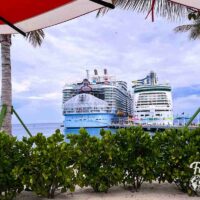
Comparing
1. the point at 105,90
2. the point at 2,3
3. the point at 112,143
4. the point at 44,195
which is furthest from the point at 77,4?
the point at 105,90

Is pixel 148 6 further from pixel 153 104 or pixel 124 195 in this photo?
pixel 153 104

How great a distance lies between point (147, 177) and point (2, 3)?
3.21 metres

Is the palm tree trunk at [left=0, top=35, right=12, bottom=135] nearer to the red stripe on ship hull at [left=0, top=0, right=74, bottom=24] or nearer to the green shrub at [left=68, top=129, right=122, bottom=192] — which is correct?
the green shrub at [left=68, top=129, right=122, bottom=192]

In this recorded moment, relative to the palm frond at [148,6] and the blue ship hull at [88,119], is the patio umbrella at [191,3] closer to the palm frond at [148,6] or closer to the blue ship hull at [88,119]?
the palm frond at [148,6]

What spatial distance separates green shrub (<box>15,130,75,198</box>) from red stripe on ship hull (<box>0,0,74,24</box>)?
2.04 metres

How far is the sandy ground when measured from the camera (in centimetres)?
469

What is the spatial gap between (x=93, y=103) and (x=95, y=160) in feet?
181

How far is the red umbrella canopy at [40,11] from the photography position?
2549 millimetres

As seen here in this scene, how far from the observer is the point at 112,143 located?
4.77 metres

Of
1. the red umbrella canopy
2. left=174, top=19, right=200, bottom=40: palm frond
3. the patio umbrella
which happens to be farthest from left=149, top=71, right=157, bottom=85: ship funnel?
the patio umbrella

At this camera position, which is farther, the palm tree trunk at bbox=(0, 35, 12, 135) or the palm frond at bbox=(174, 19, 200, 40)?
the palm frond at bbox=(174, 19, 200, 40)

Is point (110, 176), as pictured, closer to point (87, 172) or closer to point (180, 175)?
point (87, 172)

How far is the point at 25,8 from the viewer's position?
2684 mm

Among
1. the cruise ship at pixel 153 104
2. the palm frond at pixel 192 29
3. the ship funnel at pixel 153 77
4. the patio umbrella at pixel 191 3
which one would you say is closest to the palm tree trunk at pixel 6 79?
the patio umbrella at pixel 191 3
